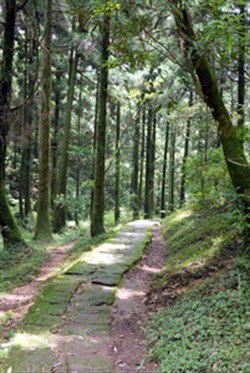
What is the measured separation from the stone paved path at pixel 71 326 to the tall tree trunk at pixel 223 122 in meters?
2.57

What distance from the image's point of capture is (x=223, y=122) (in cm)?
471

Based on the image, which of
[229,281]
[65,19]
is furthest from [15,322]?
[65,19]

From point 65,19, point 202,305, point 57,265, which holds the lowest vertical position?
point 57,265

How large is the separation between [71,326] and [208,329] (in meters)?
1.74

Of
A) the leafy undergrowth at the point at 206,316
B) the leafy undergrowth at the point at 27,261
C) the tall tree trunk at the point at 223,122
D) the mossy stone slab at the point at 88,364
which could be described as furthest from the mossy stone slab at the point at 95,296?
the tall tree trunk at the point at 223,122

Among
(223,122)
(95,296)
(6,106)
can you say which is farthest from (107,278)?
(6,106)

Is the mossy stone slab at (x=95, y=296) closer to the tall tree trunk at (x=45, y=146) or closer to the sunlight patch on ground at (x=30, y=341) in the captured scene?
the sunlight patch on ground at (x=30, y=341)

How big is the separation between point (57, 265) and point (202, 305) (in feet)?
17.0

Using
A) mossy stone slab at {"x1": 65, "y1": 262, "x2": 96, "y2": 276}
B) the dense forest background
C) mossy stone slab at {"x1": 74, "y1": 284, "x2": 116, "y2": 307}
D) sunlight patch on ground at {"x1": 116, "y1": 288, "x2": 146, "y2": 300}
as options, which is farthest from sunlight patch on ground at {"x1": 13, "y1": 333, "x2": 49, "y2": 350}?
the dense forest background

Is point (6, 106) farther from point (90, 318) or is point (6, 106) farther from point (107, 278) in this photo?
point (90, 318)

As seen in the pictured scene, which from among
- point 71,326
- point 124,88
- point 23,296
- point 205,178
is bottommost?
point 23,296

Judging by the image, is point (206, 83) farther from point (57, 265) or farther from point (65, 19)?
point (65, 19)

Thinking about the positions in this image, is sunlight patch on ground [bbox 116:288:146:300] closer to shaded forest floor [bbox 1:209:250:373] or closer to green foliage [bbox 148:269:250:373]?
shaded forest floor [bbox 1:209:250:373]

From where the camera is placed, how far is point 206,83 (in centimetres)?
461
